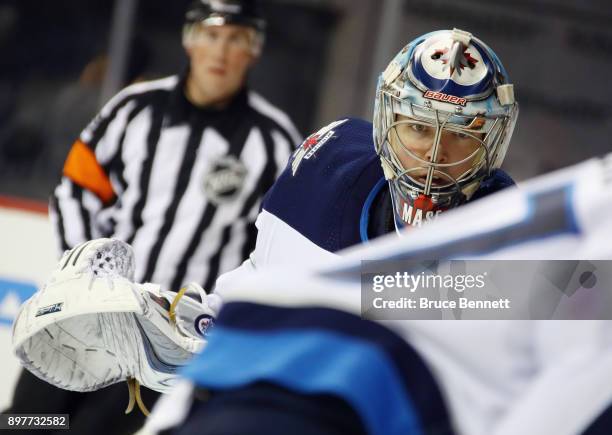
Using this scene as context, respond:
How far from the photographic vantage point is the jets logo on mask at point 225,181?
3.38m

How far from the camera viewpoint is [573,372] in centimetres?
82

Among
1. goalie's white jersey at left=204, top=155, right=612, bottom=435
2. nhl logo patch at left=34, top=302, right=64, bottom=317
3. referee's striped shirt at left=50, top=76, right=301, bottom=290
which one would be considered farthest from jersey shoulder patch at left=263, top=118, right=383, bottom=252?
referee's striped shirt at left=50, top=76, right=301, bottom=290

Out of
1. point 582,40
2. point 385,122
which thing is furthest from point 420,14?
point 385,122

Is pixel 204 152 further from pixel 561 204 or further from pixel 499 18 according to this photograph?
pixel 561 204

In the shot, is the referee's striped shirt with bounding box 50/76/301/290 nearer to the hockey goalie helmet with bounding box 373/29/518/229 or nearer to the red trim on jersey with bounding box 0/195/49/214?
the red trim on jersey with bounding box 0/195/49/214

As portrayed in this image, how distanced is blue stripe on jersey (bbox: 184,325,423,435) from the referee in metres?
2.43

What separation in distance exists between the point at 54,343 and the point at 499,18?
11.1ft

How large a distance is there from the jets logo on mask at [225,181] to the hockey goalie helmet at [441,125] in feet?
4.46

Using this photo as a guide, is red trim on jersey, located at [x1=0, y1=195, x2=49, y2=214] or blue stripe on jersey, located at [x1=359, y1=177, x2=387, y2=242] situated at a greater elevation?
blue stripe on jersey, located at [x1=359, y1=177, x2=387, y2=242]

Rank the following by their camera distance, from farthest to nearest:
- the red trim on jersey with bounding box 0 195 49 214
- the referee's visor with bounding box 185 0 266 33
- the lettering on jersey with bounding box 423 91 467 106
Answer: the red trim on jersey with bounding box 0 195 49 214 < the referee's visor with bounding box 185 0 266 33 < the lettering on jersey with bounding box 423 91 467 106

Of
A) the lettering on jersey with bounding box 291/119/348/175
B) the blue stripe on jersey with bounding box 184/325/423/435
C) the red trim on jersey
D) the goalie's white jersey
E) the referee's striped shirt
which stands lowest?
the red trim on jersey

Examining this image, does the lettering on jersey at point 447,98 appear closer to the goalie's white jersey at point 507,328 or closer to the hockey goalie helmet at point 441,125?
the hockey goalie helmet at point 441,125

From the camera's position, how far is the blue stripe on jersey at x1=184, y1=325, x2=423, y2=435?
853 mm

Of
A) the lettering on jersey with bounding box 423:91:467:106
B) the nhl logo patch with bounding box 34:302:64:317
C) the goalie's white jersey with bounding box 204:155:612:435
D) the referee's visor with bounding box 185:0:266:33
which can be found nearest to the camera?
the goalie's white jersey with bounding box 204:155:612:435
